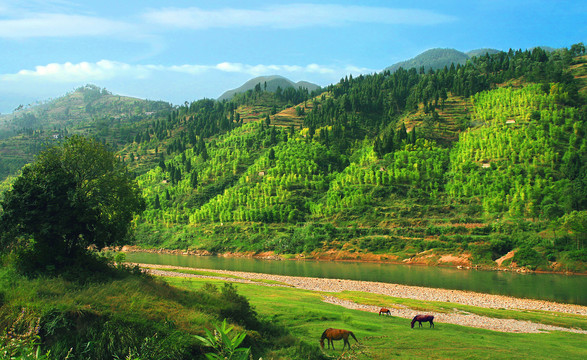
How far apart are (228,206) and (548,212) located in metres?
74.3

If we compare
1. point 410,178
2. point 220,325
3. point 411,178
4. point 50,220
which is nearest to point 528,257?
point 411,178

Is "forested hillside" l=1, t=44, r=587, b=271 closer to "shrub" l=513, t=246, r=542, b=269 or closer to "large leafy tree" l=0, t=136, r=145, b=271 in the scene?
"shrub" l=513, t=246, r=542, b=269

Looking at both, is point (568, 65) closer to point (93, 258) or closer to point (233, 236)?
point (233, 236)

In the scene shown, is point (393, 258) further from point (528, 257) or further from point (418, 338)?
point (418, 338)

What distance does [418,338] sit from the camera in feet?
64.7

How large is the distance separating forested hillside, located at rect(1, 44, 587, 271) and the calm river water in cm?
617

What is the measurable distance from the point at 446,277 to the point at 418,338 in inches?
1557

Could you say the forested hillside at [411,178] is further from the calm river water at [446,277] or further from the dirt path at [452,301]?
the dirt path at [452,301]

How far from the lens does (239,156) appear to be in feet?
447

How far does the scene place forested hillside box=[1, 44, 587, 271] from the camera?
71.6 m

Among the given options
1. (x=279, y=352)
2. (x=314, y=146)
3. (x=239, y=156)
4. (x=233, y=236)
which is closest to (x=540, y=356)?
(x=279, y=352)

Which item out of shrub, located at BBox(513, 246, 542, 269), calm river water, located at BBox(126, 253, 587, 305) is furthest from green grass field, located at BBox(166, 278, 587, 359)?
shrub, located at BBox(513, 246, 542, 269)

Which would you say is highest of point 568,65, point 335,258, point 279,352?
point 568,65

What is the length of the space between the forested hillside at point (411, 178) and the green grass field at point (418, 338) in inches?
1768
